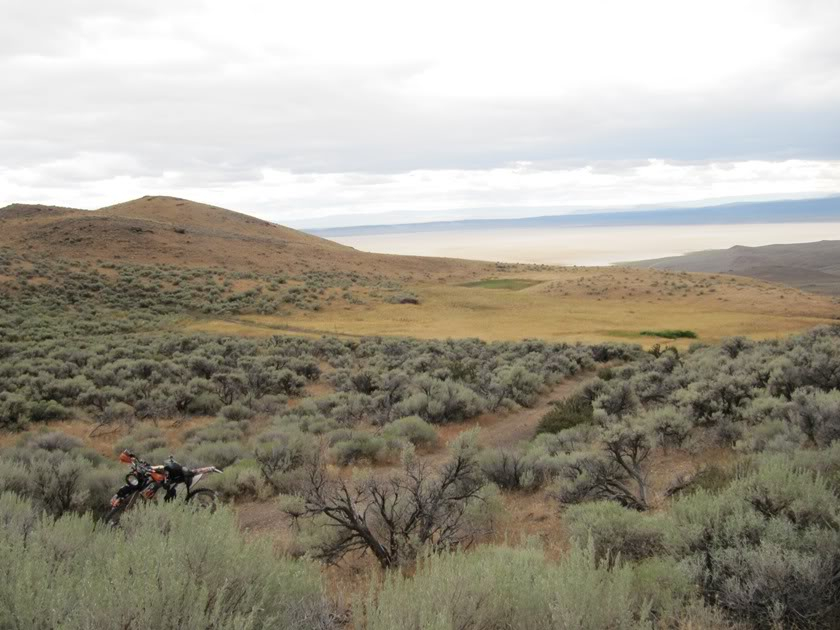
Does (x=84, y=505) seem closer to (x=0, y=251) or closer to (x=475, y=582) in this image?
(x=475, y=582)

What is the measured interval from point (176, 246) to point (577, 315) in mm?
43780

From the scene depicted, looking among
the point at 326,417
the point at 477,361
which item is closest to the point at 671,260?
the point at 477,361

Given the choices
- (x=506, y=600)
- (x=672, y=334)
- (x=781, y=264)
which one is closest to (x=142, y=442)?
(x=506, y=600)

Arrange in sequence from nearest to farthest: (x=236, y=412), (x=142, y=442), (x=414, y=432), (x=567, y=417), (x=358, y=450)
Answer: (x=358, y=450), (x=142, y=442), (x=414, y=432), (x=567, y=417), (x=236, y=412)

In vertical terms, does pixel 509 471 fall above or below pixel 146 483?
below

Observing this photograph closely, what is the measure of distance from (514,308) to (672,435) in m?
34.7

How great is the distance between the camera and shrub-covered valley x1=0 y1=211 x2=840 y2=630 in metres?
3.07

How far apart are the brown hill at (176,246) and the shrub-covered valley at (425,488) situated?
1387 inches

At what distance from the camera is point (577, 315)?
128ft

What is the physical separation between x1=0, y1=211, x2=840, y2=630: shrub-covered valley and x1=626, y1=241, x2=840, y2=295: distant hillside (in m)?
70.3

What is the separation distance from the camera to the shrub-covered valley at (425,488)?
3.07 meters

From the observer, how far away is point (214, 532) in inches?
140

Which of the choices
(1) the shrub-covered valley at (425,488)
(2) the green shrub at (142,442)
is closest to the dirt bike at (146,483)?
(1) the shrub-covered valley at (425,488)

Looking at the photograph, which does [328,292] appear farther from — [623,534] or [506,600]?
[506,600]
